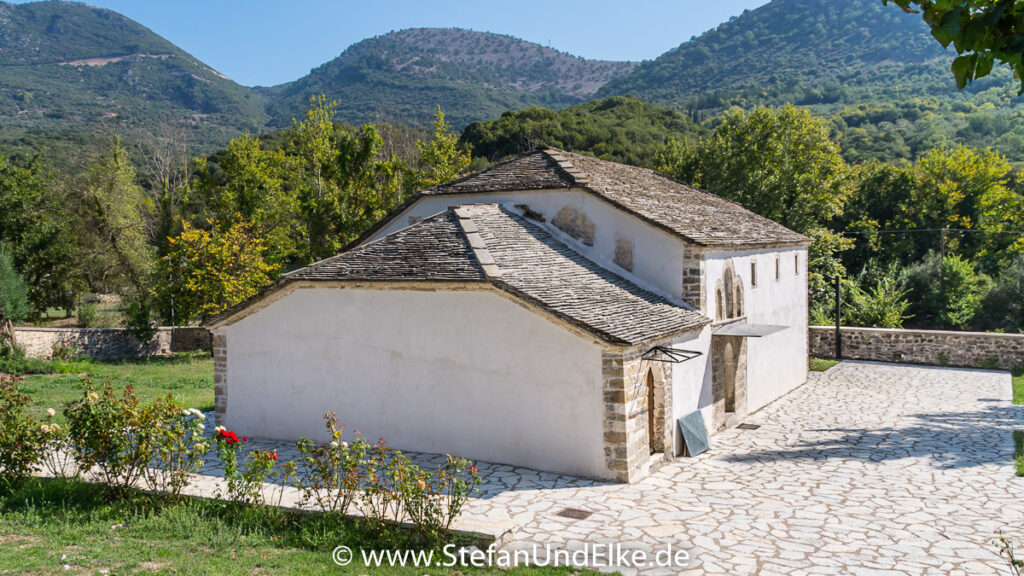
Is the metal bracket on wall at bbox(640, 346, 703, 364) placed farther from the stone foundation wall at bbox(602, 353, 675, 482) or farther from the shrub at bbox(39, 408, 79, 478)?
the shrub at bbox(39, 408, 79, 478)

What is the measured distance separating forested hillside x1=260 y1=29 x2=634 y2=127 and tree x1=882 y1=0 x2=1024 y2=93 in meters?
71.5

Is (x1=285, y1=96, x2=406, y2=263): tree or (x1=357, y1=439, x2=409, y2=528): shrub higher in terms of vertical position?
(x1=285, y1=96, x2=406, y2=263): tree

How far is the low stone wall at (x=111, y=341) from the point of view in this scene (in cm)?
2375

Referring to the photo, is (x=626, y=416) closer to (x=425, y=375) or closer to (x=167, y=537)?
(x=425, y=375)

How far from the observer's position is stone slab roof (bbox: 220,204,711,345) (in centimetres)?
1054

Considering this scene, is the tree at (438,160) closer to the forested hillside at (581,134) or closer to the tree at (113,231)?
the tree at (113,231)

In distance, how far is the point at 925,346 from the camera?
22.3 metres

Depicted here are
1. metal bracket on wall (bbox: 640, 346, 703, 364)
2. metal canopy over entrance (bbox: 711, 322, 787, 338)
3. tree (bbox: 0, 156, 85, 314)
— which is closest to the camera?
metal bracket on wall (bbox: 640, 346, 703, 364)

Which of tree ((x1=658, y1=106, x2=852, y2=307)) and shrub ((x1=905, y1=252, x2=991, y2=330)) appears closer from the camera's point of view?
tree ((x1=658, y1=106, x2=852, y2=307))

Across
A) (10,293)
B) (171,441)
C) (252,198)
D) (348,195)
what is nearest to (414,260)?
(171,441)

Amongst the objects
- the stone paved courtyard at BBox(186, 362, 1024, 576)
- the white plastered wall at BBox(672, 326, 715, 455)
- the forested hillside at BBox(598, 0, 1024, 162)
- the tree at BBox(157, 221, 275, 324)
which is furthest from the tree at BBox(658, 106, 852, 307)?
the forested hillside at BBox(598, 0, 1024, 162)

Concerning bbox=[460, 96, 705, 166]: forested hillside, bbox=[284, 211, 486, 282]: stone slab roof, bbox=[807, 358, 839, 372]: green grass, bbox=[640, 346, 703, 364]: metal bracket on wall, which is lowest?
bbox=[807, 358, 839, 372]: green grass

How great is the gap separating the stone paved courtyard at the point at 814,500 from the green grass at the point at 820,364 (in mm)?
6669

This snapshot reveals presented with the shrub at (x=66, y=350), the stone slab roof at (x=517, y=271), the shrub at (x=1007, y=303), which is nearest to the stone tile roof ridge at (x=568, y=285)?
the stone slab roof at (x=517, y=271)
